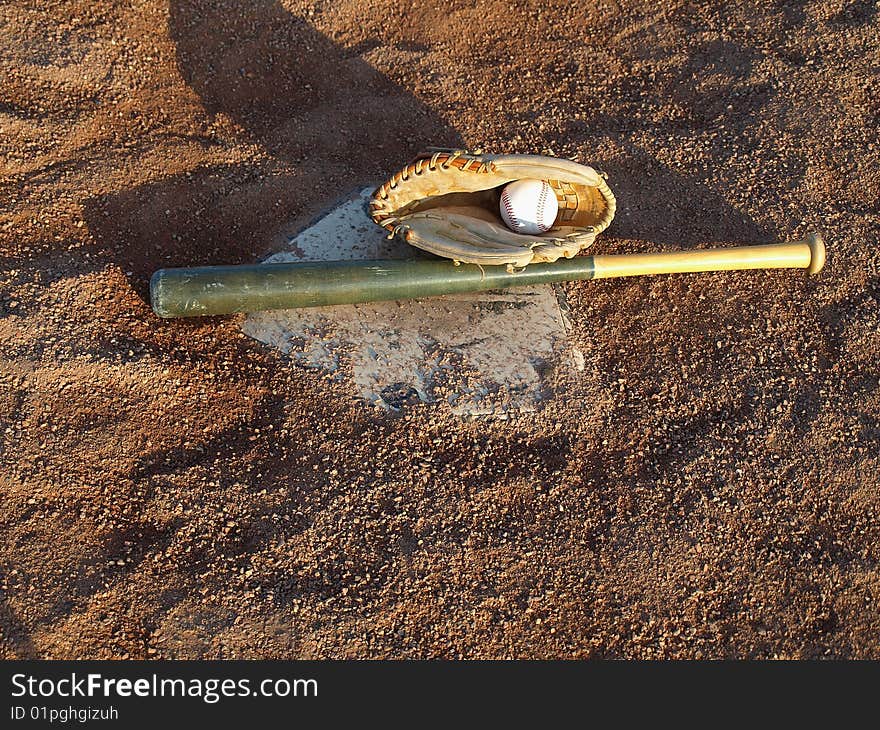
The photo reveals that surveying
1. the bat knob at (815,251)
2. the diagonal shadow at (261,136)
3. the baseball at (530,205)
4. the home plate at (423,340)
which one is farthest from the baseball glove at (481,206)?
the bat knob at (815,251)

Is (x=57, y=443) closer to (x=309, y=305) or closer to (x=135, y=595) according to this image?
(x=135, y=595)

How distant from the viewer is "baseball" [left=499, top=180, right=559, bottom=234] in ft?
16.1

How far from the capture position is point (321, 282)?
4.75m

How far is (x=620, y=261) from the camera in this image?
16.1 feet

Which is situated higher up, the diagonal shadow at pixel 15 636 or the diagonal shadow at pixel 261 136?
the diagonal shadow at pixel 261 136

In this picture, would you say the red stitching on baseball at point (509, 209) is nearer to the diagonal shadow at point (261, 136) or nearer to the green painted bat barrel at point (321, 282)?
the green painted bat barrel at point (321, 282)

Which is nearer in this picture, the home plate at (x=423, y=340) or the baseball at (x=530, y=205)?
the home plate at (x=423, y=340)

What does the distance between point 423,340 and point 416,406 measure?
0.49 meters

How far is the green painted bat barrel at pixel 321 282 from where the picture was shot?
4.66 meters

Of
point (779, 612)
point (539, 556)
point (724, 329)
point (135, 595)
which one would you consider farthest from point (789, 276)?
point (135, 595)

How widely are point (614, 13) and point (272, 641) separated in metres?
5.92

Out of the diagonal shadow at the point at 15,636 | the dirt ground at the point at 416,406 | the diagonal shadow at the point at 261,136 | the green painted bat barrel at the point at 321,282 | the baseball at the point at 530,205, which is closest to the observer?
the diagonal shadow at the point at 15,636

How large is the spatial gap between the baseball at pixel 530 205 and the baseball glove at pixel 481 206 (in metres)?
0.06

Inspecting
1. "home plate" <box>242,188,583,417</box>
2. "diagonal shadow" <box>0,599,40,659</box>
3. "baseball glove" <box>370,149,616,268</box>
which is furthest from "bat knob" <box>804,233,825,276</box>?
"diagonal shadow" <box>0,599,40,659</box>
